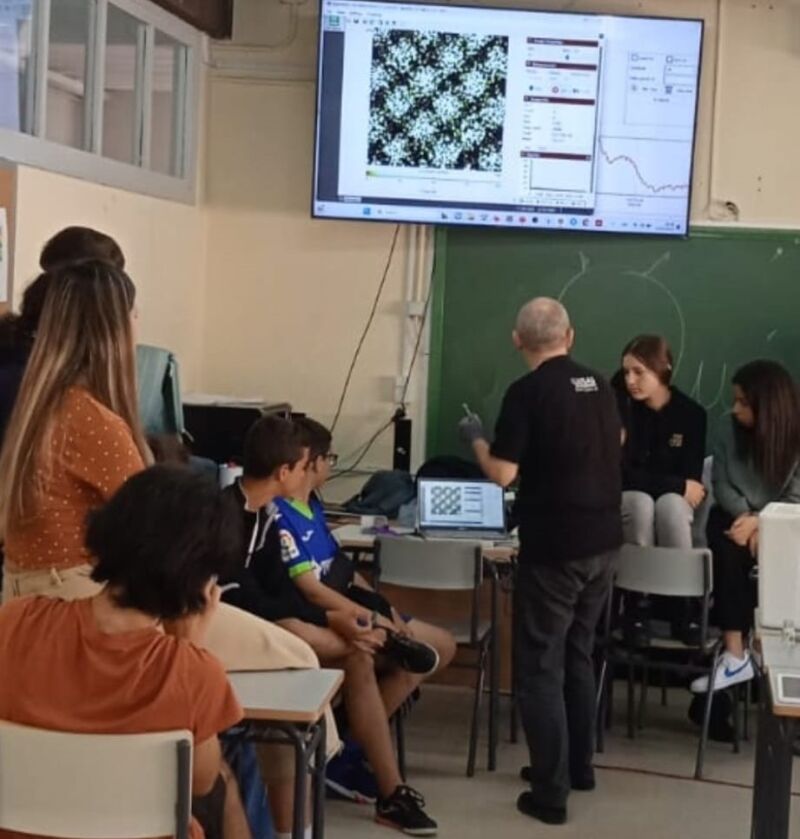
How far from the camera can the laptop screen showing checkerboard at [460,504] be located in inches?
196

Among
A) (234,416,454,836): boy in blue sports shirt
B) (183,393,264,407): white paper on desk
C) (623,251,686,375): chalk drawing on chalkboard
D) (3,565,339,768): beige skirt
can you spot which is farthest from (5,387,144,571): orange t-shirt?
(623,251,686,375): chalk drawing on chalkboard

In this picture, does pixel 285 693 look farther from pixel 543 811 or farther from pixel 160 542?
pixel 543 811

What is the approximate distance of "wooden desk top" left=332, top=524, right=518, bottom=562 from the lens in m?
4.66

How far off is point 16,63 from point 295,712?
2629 mm

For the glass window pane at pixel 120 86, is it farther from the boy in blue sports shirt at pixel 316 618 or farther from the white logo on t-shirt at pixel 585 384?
the white logo on t-shirt at pixel 585 384

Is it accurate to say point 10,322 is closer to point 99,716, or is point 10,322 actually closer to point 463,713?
point 99,716

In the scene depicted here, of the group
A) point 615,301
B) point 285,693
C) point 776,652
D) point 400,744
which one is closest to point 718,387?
Result: point 615,301

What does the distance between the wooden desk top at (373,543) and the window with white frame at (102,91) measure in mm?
1560

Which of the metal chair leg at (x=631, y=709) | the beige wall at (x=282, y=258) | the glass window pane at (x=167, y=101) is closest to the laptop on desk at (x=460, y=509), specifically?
the metal chair leg at (x=631, y=709)

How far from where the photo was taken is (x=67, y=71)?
16.0ft

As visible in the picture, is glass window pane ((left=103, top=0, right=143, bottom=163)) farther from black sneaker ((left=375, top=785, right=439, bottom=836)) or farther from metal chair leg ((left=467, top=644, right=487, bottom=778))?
black sneaker ((left=375, top=785, right=439, bottom=836))

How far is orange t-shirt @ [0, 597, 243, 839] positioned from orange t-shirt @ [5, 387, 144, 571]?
45cm

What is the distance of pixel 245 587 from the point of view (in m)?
3.79

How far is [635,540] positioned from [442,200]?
1824mm
